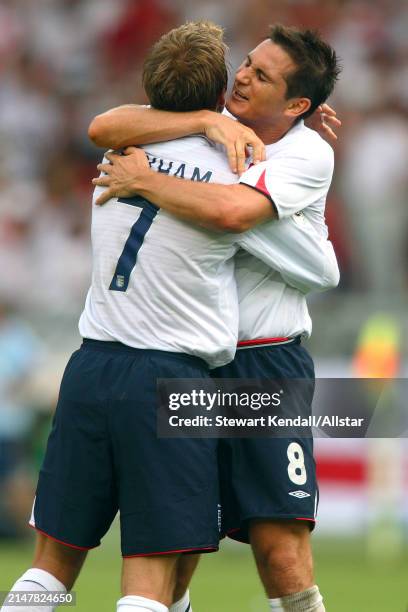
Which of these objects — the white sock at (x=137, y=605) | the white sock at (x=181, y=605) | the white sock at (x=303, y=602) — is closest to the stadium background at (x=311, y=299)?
the white sock at (x=181, y=605)

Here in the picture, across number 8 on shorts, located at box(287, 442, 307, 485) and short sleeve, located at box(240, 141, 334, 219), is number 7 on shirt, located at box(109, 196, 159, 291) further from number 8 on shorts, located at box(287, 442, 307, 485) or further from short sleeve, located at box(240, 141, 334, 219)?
number 8 on shorts, located at box(287, 442, 307, 485)

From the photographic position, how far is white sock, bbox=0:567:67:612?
177 inches

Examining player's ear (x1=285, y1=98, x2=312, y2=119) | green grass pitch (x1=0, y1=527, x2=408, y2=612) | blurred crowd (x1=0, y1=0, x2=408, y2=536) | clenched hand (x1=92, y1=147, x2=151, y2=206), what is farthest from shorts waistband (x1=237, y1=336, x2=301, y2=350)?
blurred crowd (x1=0, y1=0, x2=408, y2=536)

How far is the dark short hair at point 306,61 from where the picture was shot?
4.79 metres

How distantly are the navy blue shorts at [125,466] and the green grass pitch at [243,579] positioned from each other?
2.63 meters

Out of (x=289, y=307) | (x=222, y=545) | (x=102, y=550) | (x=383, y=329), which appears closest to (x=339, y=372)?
(x=383, y=329)

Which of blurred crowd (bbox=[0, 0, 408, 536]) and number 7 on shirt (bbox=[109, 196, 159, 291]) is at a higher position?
blurred crowd (bbox=[0, 0, 408, 536])

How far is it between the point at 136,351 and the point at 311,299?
19.5 ft

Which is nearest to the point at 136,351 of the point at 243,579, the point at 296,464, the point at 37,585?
the point at 296,464

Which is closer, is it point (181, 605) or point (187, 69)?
point (187, 69)

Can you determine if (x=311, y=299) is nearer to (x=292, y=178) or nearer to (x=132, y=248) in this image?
(x=292, y=178)

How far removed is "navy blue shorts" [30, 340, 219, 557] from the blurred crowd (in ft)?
17.0

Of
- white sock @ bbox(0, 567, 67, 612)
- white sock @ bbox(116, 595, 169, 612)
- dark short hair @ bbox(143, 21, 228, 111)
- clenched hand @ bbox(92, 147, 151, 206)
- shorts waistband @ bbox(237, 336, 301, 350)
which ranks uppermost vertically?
dark short hair @ bbox(143, 21, 228, 111)

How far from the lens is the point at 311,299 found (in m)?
10.3
